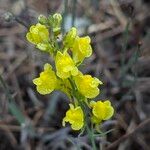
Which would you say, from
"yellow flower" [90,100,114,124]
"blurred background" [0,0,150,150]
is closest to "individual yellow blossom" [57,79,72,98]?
Answer: "yellow flower" [90,100,114,124]

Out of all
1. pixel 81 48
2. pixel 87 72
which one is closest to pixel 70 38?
pixel 81 48

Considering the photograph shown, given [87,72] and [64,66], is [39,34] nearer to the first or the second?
[64,66]

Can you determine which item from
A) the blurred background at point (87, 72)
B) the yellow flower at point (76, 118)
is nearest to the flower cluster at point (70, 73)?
the yellow flower at point (76, 118)

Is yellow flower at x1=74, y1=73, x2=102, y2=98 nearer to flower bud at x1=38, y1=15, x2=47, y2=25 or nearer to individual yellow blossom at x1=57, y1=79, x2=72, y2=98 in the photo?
individual yellow blossom at x1=57, y1=79, x2=72, y2=98

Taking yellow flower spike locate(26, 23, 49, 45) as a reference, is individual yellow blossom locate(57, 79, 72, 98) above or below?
below

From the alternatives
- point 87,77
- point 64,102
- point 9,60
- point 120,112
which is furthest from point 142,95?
point 87,77

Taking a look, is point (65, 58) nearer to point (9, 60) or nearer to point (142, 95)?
point (142, 95)

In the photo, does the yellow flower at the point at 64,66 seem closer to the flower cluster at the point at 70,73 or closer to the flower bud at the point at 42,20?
the flower cluster at the point at 70,73
